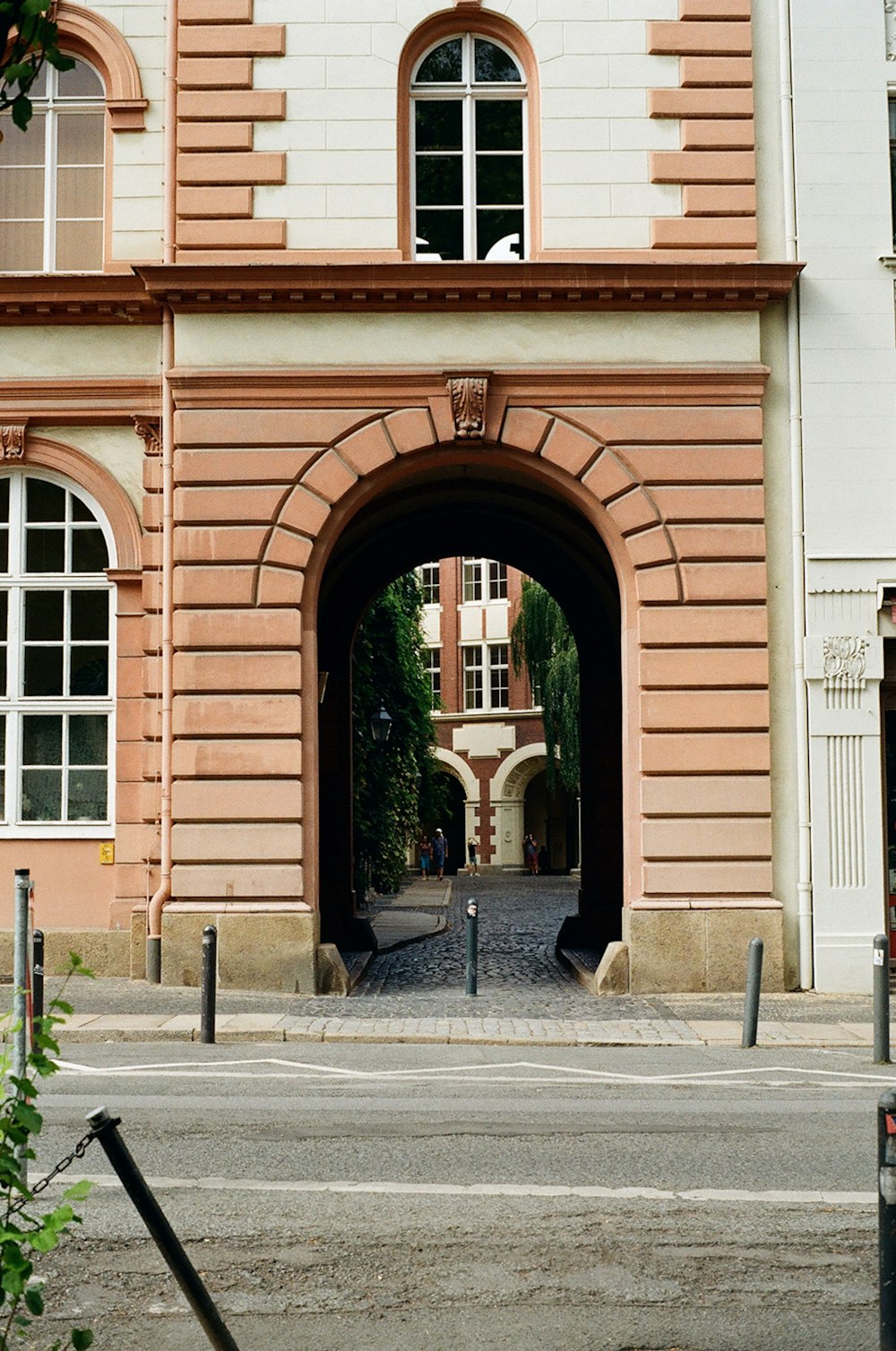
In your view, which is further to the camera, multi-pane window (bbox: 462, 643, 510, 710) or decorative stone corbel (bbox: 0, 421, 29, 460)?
multi-pane window (bbox: 462, 643, 510, 710)

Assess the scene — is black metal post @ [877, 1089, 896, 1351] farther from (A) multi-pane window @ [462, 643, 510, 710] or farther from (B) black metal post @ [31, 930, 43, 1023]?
(A) multi-pane window @ [462, 643, 510, 710]

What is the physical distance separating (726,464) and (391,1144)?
9.96 metres

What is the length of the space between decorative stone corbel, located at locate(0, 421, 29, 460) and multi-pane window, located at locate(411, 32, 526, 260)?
482 centimetres

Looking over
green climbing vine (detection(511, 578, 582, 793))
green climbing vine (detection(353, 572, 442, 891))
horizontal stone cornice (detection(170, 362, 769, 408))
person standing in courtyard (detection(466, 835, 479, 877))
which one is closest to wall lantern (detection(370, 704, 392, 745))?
green climbing vine (detection(353, 572, 442, 891))

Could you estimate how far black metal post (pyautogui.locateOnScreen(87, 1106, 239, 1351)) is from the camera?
15.3 feet

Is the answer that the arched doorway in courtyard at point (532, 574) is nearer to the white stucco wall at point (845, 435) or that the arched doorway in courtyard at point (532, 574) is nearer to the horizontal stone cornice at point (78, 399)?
the horizontal stone cornice at point (78, 399)

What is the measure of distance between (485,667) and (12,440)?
44.6 m

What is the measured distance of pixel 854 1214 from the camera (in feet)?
24.4

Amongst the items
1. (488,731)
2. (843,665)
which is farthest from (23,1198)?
(488,731)

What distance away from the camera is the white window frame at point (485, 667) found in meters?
61.4

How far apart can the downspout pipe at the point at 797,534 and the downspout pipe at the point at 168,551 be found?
6.61 meters

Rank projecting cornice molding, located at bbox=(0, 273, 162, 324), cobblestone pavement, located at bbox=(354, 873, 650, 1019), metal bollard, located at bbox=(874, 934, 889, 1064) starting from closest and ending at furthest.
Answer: metal bollard, located at bbox=(874, 934, 889, 1064)
cobblestone pavement, located at bbox=(354, 873, 650, 1019)
projecting cornice molding, located at bbox=(0, 273, 162, 324)

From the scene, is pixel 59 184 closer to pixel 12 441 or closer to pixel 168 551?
pixel 12 441

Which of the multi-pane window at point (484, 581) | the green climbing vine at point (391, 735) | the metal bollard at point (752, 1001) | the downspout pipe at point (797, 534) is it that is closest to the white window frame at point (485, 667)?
the multi-pane window at point (484, 581)
